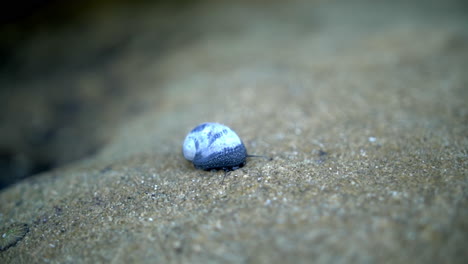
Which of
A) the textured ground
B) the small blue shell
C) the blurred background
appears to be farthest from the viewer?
the blurred background

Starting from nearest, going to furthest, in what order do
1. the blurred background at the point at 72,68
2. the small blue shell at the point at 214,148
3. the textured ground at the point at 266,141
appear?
the textured ground at the point at 266,141
the small blue shell at the point at 214,148
the blurred background at the point at 72,68

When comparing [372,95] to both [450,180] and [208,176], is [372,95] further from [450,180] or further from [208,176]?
[208,176]

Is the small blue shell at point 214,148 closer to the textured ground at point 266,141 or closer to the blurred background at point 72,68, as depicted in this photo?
the textured ground at point 266,141

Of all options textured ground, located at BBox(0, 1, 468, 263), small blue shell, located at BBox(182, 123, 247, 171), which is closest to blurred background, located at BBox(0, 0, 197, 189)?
textured ground, located at BBox(0, 1, 468, 263)

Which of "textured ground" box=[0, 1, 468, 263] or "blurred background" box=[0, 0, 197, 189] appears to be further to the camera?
"blurred background" box=[0, 0, 197, 189]

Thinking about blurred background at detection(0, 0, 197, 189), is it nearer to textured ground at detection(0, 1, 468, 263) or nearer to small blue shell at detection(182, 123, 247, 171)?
textured ground at detection(0, 1, 468, 263)

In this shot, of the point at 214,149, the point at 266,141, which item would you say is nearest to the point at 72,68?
the point at 266,141

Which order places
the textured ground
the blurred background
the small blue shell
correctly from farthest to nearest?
the blurred background
the small blue shell
the textured ground

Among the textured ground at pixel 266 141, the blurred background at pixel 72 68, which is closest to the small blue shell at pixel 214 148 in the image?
the textured ground at pixel 266 141

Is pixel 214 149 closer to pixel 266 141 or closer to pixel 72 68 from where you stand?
pixel 266 141
